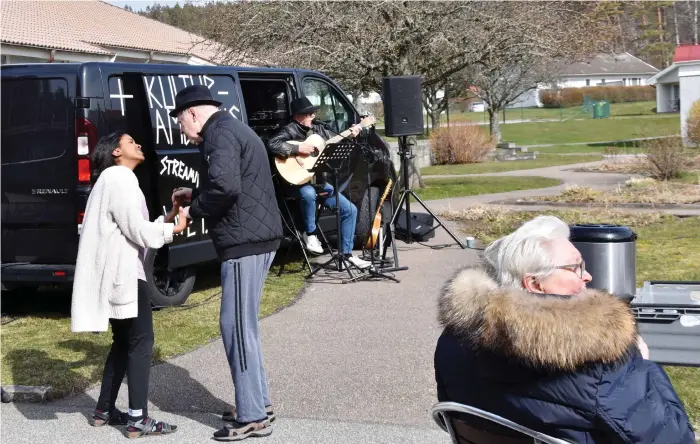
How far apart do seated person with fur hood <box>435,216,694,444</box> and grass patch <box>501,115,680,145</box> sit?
41073 millimetres

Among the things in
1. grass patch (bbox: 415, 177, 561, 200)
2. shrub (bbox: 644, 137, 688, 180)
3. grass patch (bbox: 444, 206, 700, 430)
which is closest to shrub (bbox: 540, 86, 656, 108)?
grass patch (bbox: 415, 177, 561, 200)

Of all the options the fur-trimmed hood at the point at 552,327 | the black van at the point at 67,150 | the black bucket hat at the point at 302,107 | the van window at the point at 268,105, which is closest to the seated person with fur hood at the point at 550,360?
the fur-trimmed hood at the point at 552,327

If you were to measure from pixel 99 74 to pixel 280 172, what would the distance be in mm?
2431

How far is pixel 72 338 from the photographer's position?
303 inches

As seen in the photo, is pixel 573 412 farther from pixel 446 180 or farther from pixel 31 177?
pixel 446 180

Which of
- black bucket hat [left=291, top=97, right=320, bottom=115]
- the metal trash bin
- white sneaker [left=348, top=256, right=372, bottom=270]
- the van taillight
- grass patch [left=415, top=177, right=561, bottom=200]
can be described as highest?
black bucket hat [left=291, top=97, right=320, bottom=115]

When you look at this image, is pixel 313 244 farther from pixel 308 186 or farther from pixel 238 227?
pixel 238 227

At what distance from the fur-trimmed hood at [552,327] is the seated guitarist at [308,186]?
6.89 m

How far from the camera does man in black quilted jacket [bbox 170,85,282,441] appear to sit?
5.17 m

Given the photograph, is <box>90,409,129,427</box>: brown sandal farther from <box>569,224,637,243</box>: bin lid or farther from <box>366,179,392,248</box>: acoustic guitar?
<box>366,179,392,248</box>: acoustic guitar

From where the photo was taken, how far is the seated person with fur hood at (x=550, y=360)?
274cm

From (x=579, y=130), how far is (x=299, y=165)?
45.7 meters

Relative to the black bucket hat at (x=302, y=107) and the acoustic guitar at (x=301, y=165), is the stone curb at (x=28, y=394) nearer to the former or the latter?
the acoustic guitar at (x=301, y=165)

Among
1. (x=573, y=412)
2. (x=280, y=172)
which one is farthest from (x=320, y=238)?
(x=573, y=412)
